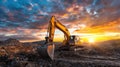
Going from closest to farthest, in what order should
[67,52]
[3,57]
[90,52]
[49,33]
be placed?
[49,33]
[3,57]
[67,52]
[90,52]

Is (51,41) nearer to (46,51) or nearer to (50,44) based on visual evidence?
(50,44)

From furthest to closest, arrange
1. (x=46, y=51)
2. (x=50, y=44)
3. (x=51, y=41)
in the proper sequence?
1. (x=51, y=41)
2. (x=50, y=44)
3. (x=46, y=51)

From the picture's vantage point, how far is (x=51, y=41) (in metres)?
20.2

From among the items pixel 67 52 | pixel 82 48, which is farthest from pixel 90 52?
pixel 67 52

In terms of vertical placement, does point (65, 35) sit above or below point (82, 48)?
above

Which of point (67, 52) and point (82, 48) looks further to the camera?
point (82, 48)

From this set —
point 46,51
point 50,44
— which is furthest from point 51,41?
point 46,51

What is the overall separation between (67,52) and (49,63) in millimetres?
8896

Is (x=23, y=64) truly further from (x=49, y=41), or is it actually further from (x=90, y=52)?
(x=90, y=52)

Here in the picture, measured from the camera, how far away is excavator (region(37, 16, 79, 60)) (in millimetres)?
18609

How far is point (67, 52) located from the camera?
2741cm

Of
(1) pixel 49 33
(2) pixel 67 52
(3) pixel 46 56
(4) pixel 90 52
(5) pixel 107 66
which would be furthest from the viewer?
(4) pixel 90 52

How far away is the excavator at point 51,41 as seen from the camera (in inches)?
733

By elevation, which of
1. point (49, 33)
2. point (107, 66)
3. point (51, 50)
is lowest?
point (107, 66)
